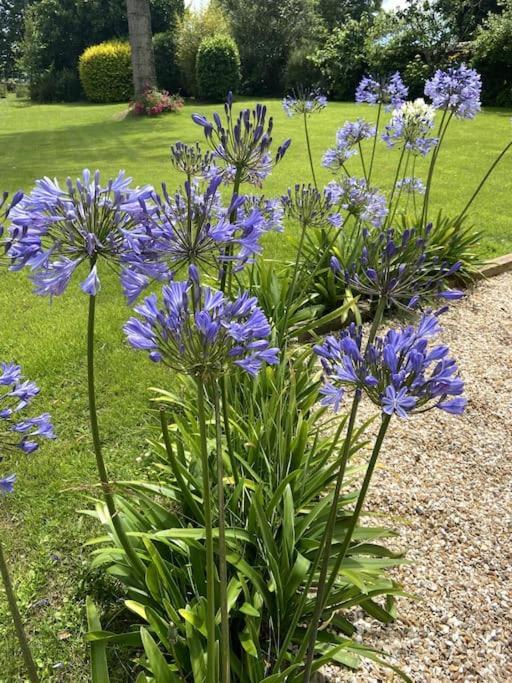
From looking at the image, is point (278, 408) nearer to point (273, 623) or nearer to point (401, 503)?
point (401, 503)

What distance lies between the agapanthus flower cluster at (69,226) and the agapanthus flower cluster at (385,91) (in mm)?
3850

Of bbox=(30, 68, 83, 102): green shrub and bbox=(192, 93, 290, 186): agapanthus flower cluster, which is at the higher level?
bbox=(30, 68, 83, 102): green shrub

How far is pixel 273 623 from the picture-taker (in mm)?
2342

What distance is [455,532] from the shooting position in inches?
122

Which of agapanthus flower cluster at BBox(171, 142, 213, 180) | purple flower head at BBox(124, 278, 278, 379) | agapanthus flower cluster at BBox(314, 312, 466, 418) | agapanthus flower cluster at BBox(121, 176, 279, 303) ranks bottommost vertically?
agapanthus flower cluster at BBox(314, 312, 466, 418)

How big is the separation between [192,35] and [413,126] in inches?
1026

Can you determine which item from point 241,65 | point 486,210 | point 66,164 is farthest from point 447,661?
point 241,65

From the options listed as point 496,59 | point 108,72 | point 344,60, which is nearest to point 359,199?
point 496,59

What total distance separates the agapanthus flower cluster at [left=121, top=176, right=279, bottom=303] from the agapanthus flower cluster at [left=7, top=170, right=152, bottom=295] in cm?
4

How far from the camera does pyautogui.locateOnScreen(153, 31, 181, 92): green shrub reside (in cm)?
2838

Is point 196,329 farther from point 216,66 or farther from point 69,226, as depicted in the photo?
point 216,66

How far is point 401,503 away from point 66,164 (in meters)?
11.2

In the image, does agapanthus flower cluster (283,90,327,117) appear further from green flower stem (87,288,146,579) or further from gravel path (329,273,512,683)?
green flower stem (87,288,146,579)

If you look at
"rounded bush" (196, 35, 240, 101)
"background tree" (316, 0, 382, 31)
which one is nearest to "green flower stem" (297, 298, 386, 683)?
"rounded bush" (196, 35, 240, 101)
